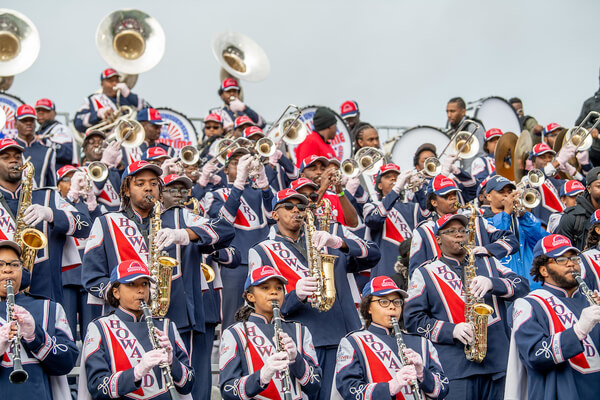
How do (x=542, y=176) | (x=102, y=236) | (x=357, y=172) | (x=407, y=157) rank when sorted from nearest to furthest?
(x=102, y=236) → (x=357, y=172) → (x=542, y=176) → (x=407, y=157)

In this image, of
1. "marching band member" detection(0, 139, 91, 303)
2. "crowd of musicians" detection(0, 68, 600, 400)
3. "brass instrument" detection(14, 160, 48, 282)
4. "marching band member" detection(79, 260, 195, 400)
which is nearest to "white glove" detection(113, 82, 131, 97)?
"crowd of musicians" detection(0, 68, 600, 400)

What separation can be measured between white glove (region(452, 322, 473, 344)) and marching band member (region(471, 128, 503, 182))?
584cm

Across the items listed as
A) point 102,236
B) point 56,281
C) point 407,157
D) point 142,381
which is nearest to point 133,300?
point 142,381

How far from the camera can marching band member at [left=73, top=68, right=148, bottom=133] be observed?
49.1ft

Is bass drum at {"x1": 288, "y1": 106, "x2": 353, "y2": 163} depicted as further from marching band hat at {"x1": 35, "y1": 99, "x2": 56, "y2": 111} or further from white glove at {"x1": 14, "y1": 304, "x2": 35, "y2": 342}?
white glove at {"x1": 14, "y1": 304, "x2": 35, "y2": 342}

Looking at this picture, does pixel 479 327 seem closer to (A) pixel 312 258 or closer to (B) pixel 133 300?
(A) pixel 312 258

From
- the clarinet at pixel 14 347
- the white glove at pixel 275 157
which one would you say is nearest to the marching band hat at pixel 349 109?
the white glove at pixel 275 157

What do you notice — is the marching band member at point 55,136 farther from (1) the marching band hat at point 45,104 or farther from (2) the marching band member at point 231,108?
(2) the marching band member at point 231,108

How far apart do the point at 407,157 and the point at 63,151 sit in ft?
16.8

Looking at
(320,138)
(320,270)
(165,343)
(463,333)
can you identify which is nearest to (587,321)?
(463,333)

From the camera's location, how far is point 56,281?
29.5 ft

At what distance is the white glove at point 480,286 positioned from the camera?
27.8ft

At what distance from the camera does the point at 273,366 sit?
6902 millimetres

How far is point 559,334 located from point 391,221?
13.0ft
